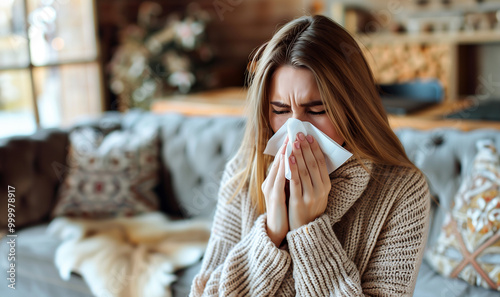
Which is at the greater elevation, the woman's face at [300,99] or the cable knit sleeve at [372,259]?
the woman's face at [300,99]

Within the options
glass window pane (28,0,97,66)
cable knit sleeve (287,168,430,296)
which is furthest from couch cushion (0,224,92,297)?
glass window pane (28,0,97,66)

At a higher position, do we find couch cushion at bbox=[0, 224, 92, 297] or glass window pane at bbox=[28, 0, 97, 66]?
glass window pane at bbox=[28, 0, 97, 66]

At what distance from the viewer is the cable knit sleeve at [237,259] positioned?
1008 mm

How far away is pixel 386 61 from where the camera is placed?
13.5ft

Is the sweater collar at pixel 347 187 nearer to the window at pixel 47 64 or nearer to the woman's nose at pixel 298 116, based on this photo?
the woman's nose at pixel 298 116

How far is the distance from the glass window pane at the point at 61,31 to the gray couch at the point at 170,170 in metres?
1.22

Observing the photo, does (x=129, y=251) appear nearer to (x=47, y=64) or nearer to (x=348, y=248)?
(x=348, y=248)

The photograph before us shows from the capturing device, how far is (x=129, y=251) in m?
1.87

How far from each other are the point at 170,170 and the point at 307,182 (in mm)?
1427

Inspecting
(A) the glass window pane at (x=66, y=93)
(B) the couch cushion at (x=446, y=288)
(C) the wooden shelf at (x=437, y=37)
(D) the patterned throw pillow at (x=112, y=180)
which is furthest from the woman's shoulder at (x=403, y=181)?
(A) the glass window pane at (x=66, y=93)

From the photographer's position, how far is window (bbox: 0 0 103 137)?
128 inches

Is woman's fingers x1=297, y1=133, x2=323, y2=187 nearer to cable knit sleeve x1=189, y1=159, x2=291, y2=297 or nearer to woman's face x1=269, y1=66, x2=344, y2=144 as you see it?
woman's face x1=269, y1=66, x2=344, y2=144

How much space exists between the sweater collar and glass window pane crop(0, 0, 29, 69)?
2827mm

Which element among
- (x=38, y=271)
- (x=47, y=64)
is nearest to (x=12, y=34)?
(x=47, y=64)
